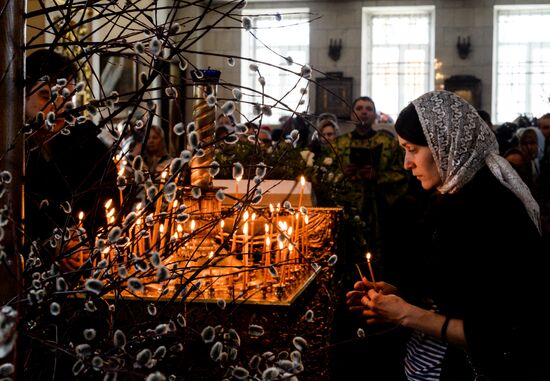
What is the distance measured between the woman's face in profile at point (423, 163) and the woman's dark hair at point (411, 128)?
0.02 metres

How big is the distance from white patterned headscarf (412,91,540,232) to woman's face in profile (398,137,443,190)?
3 centimetres

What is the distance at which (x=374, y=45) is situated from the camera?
62.8ft

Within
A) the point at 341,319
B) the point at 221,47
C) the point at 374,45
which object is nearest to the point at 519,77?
the point at 374,45

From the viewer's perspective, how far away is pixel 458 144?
2395mm

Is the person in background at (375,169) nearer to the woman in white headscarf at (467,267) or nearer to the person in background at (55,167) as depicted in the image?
the person in background at (55,167)

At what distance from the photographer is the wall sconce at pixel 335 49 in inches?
731

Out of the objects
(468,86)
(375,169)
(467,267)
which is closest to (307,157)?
(375,169)

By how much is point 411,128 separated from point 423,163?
12 cm

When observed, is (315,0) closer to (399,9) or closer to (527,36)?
(399,9)

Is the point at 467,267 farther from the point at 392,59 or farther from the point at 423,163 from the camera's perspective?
the point at 392,59

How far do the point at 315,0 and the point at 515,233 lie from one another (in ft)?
56.2

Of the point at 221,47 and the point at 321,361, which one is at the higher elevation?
the point at 221,47

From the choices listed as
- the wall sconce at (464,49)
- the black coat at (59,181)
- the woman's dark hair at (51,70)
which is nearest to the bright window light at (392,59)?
the wall sconce at (464,49)

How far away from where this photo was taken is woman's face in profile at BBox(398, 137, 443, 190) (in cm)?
247
